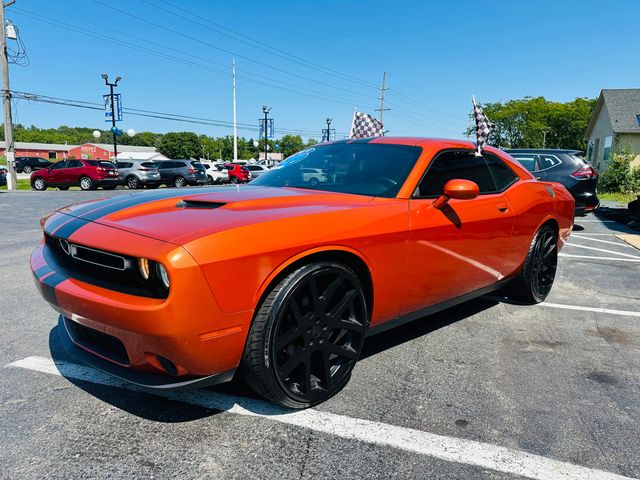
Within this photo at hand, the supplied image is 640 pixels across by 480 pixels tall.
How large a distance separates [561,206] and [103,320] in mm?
4253

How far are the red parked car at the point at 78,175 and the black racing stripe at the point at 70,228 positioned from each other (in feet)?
74.8

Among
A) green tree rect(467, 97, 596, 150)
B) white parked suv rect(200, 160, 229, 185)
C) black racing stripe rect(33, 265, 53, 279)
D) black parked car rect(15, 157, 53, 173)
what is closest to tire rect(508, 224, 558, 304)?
black racing stripe rect(33, 265, 53, 279)

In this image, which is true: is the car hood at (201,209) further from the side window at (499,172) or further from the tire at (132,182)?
the tire at (132,182)

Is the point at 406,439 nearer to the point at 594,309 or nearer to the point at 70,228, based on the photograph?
the point at 70,228

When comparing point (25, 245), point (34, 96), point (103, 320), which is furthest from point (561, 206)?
point (34, 96)

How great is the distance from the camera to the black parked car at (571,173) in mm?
9047

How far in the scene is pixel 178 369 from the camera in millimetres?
2029

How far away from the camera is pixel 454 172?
137 inches

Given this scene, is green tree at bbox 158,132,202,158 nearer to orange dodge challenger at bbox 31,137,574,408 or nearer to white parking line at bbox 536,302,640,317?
white parking line at bbox 536,302,640,317

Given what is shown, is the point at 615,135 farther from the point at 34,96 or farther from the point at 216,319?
the point at 34,96

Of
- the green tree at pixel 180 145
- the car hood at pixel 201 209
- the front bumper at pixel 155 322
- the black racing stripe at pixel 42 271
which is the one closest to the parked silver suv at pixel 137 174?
the car hood at pixel 201 209

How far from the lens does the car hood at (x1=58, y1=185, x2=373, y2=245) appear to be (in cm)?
211

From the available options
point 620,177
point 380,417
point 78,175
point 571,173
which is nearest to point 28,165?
point 78,175

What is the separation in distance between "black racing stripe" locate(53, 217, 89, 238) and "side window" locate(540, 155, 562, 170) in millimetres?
9152
